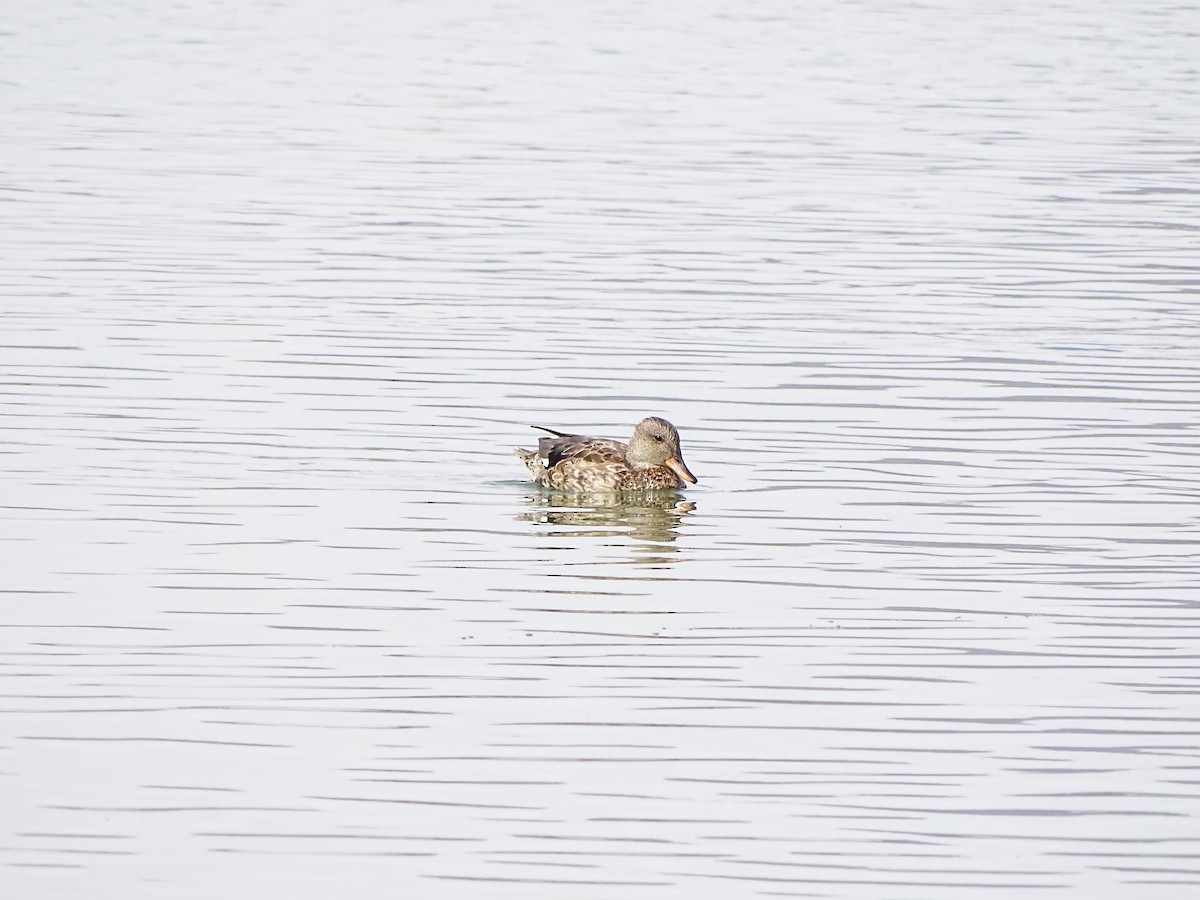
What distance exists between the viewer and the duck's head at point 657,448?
14.2 meters

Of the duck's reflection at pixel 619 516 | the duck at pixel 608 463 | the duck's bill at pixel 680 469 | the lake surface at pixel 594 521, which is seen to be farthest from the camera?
the duck at pixel 608 463

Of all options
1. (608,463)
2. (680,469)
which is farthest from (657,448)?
(608,463)

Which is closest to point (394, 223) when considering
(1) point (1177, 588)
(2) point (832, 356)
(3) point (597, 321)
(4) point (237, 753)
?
(3) point (597, 321)

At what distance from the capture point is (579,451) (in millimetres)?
14359

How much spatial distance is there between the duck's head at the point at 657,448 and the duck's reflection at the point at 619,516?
188 millimetres

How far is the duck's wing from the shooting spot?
564 inches

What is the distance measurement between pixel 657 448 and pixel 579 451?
50 centimetres

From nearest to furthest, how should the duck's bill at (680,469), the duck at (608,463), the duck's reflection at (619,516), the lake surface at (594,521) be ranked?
1. the lake surface at (594,521)
2. the duck's reflection at (619,516)
3. the duck's bill at (680,469)
4. the duck at (608,463)

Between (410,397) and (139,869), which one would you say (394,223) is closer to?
(410,397)

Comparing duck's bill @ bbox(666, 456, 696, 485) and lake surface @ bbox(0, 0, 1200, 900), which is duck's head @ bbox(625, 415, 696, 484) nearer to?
duck's bill @ bbox(666, 456, 696, 485)

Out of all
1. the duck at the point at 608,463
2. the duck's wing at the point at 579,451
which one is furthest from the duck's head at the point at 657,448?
the duck's wing at the point at 579,451

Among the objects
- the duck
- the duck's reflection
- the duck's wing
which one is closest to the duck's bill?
the duck

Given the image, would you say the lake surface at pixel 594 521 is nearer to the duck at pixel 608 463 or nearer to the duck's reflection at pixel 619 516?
the duck's reflection at pixel 619 516

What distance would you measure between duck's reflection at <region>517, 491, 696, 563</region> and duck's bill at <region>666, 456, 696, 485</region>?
0.45ft
